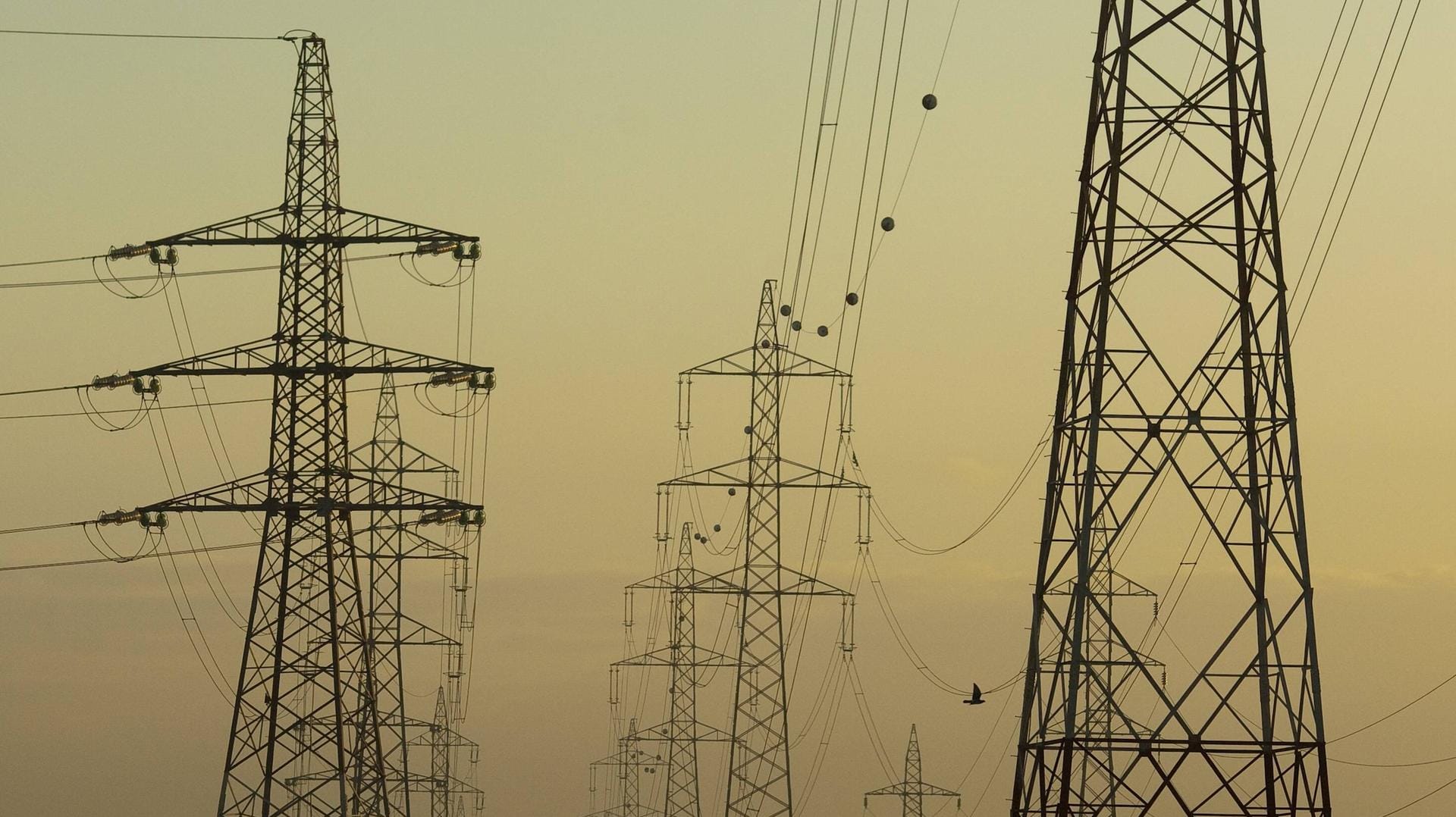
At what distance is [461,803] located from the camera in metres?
104

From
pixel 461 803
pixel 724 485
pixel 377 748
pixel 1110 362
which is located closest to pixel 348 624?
pixel 377 748

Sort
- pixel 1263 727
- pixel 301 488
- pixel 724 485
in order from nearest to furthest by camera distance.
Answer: pixel 1263 727
pixel 301 488
pixel 724 485

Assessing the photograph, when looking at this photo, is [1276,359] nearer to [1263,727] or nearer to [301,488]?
[1263,727]

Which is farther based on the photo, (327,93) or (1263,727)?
(327,93)

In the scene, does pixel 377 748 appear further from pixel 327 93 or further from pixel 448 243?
pixel 327 93

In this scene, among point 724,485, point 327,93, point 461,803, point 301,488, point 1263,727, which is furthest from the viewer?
point 461,803

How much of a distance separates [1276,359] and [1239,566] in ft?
8.15

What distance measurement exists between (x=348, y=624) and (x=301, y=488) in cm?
334

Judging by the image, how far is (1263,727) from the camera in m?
29.4

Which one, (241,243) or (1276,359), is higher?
(241,243)

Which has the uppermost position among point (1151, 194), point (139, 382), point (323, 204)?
point (323, 204)

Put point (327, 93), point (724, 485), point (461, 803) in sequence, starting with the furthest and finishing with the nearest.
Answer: point (461, 803)
point (724, 485)
point (327, 93)

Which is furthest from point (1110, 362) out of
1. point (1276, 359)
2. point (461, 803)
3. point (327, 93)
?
point (461, 803)

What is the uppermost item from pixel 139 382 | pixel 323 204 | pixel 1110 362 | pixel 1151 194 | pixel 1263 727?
pixel 323 204
